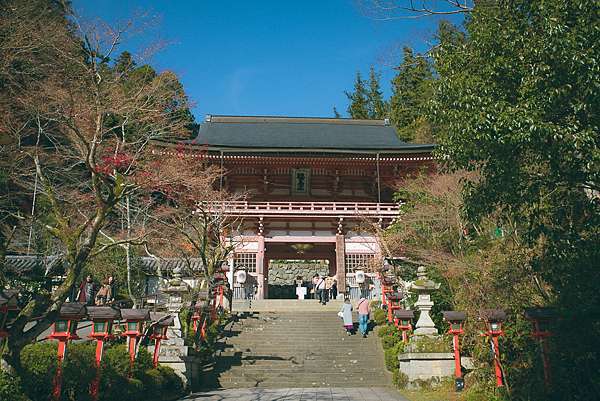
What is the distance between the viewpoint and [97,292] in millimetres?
15992

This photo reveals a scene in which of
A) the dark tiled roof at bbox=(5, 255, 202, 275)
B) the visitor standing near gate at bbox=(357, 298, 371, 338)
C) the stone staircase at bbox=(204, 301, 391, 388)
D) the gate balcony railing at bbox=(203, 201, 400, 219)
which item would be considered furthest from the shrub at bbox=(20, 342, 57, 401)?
the gate balcony railing at bbox=(203, 201, 400, 219)

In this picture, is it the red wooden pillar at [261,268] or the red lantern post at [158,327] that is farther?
the red wooden pillar at [261,268]

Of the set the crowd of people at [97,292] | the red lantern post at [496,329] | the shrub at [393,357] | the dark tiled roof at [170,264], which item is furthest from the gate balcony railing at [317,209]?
the red lantern post at [496,329]

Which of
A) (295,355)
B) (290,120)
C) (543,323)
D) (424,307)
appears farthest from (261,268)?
(543,323)

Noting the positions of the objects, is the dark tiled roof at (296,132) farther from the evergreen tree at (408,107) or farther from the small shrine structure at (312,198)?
the evergreen tree at (408,107)

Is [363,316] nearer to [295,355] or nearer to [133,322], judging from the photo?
[295,355]

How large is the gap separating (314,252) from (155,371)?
628 inches

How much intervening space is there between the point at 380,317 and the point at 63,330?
9799 millimetres

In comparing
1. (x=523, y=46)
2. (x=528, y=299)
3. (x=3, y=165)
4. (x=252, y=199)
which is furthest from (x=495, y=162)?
(x=252, y=199)

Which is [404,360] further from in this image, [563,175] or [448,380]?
[563,175]

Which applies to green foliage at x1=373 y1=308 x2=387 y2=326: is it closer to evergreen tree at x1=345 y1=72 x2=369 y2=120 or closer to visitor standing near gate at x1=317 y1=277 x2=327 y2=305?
visitor standing near gate at x1=317 y1=277 x2=327 y2=305

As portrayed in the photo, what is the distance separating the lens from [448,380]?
32.8ft

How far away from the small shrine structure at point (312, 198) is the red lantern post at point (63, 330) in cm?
1326

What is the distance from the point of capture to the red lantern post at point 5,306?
18.0ft
